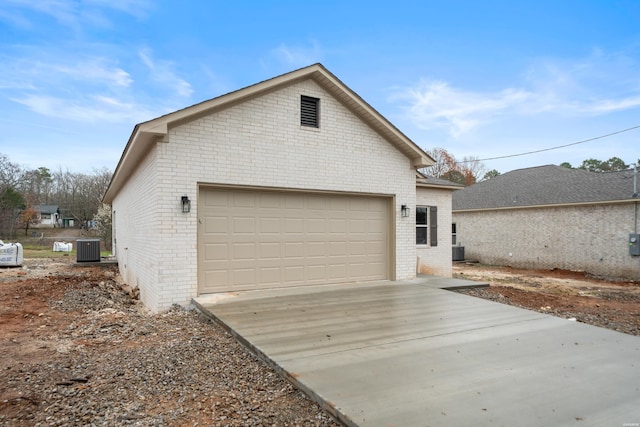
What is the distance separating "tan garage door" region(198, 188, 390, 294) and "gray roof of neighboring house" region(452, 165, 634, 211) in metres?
12.0

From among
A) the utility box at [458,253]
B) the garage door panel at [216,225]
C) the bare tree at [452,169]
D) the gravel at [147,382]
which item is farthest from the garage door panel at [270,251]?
the bare tree at [452,169]

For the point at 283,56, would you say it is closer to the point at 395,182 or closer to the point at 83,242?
the point at 395,182

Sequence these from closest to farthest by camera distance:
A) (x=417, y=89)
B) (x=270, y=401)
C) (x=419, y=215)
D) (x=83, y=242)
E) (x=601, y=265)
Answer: (x=270, y=401) → (x=419, y=215) → (x=601, y=265) → (x=83, y=242) → (x=417, y=89)

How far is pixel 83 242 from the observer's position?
16.9 metres

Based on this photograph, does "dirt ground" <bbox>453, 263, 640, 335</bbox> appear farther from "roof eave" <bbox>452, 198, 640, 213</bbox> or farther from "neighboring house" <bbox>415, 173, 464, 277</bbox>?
"roof eave" <bbox>452, 198, 640, 213</bbox>

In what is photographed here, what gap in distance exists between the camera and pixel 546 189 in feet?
62.0

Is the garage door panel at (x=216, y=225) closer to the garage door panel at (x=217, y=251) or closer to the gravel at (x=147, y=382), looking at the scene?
the garage door panel at (x=217, y=251)

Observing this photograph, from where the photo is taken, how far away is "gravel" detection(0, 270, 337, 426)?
312cm

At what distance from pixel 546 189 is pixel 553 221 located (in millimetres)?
2237

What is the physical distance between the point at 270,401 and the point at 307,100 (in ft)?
22.1

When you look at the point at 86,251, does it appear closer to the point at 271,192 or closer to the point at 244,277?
the point at 244,277

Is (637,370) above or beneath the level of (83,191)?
beneath

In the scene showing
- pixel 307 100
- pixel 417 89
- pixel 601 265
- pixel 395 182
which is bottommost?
pixel 601 265

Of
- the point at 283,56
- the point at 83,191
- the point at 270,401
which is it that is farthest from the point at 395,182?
the point at 83,191
